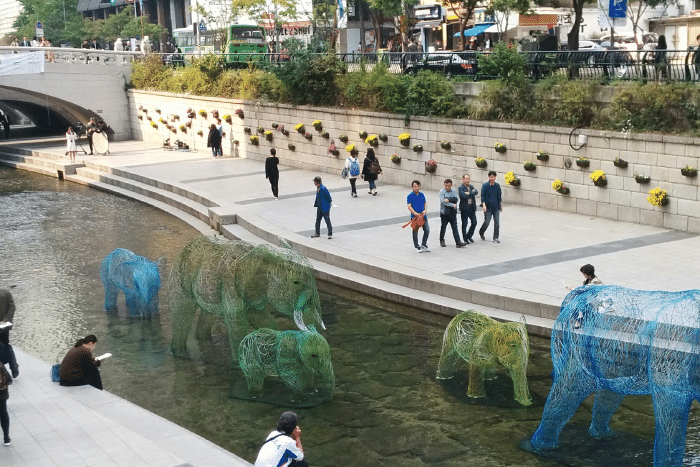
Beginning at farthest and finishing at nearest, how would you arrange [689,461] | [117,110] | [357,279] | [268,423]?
[117,110], [357,279], [268,423], [689,461]

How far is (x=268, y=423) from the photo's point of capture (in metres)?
11.7

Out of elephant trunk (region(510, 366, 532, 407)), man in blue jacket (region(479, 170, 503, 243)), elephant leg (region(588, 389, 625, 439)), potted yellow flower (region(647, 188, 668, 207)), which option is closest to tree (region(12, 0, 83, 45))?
man in blue jacket (region(479, 170, 503, 243))

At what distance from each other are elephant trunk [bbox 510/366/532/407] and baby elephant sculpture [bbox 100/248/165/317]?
23.4 feet

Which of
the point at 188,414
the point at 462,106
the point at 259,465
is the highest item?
the point at 462,106

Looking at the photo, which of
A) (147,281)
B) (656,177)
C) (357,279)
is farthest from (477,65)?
(147,281)

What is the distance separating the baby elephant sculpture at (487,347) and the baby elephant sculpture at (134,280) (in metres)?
6.10

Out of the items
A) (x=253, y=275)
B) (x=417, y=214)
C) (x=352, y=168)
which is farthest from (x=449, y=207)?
(x=352, y=168)

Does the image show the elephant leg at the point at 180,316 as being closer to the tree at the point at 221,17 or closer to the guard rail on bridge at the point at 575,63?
the guard rail on bridge at the point at 575,63

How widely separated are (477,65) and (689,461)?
60.0 feet

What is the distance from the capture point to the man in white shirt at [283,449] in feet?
25.1

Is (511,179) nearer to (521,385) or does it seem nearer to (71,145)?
(521,385)

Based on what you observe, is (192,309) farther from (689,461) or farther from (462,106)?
(462,106)

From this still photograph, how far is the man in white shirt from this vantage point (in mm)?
7652

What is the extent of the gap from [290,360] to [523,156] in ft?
43.2
